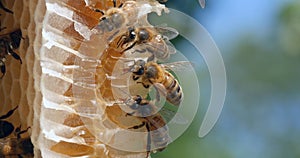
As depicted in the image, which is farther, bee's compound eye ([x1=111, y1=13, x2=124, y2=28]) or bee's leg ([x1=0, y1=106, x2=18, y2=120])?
bee's leg ([x1=0, y1=106, x2=18, y2=120])

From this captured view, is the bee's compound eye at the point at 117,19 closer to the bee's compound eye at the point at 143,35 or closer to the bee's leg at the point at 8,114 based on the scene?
the bee's compound eye at the point at 143,35

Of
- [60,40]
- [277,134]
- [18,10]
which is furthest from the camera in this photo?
[277,134]

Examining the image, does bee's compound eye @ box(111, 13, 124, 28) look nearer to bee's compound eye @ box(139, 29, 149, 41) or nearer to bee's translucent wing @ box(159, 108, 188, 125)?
bee's compound eye @ box(139, 29, 149, 41)

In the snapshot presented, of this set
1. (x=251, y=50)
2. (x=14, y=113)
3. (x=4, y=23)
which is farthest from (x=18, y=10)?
(x=251, y=50)

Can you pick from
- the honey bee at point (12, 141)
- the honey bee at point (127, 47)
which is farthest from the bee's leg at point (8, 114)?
the honey bee at point (127, 47)

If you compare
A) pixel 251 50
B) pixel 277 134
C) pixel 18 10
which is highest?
pixel 18 10

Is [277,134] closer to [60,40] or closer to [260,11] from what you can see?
[260,11]

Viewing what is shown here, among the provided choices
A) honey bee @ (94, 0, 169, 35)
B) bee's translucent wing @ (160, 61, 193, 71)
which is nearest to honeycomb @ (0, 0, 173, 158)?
honey bee @ (94, 0, 169, 35)
